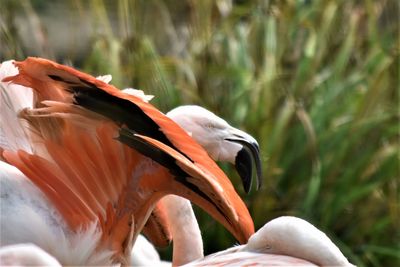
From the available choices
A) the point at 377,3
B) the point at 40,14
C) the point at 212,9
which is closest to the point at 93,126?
the point at 212,9

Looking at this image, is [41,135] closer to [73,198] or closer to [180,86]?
[73,198]

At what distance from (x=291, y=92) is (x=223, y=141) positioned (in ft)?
4.75

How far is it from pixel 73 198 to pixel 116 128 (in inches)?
8.7

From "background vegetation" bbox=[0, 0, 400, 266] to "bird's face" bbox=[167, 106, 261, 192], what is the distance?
1085 mm

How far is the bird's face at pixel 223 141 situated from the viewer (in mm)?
2559

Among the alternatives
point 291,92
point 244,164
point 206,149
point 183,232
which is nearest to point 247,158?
point 244,164

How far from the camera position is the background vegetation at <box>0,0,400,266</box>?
3.79m

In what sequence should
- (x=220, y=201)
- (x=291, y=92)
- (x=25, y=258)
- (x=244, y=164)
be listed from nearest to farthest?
(x=25, y=258) < (x=220, y=201) < (x=244, y=164) < (x=291, y=92)

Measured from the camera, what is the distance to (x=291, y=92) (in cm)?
399

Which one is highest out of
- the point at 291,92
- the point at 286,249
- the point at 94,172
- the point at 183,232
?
the point at 94,172

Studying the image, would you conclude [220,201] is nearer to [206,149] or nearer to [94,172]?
[94,172]

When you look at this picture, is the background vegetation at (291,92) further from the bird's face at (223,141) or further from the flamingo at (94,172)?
the flamingo at (94,172)

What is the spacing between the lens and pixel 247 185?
2555mm

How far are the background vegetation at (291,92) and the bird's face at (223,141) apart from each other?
42.7 inches
